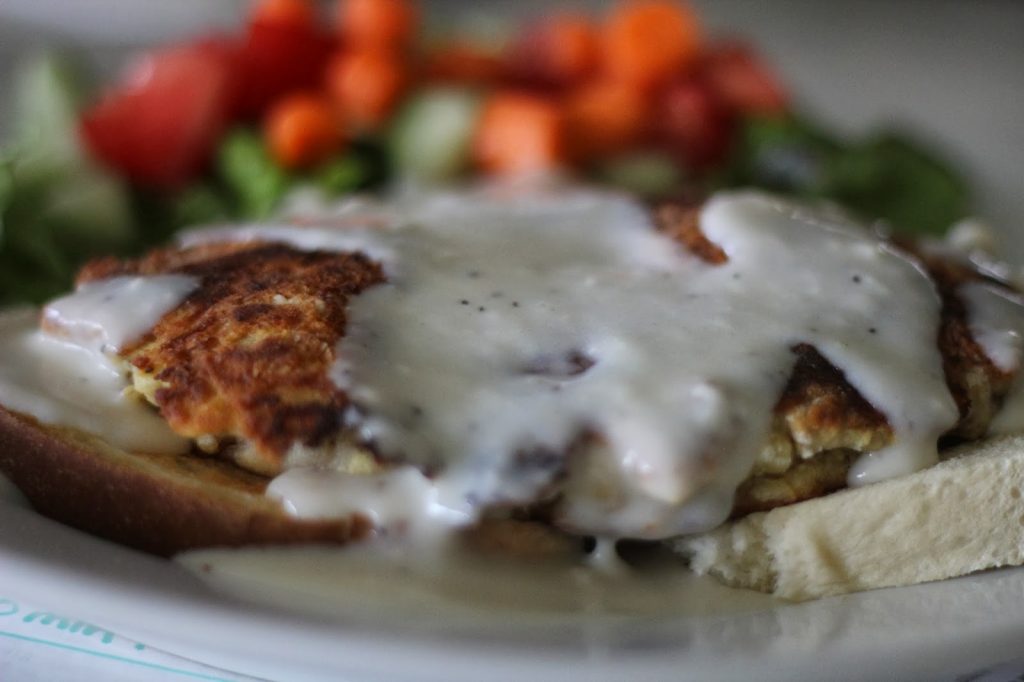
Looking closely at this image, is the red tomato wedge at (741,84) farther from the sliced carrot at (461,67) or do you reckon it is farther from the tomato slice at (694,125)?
the sliced carrot at (461,67)

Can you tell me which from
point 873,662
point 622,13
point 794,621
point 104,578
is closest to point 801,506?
point 794,621

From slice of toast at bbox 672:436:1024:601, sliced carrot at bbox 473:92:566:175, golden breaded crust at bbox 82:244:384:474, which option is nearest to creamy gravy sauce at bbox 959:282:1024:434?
slice of toast at bbox 672:436:1024:601

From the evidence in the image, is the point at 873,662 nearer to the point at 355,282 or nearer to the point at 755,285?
the point at 755,285

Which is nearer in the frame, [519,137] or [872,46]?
[519,137]

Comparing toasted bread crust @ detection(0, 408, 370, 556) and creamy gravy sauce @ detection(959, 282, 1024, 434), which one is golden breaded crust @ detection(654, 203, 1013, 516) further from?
toasted bread crust @ detection(0, 408, 370, 556)

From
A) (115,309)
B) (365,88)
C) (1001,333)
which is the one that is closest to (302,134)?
(365,88)

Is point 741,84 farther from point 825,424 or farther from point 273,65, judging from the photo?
point 825,424
